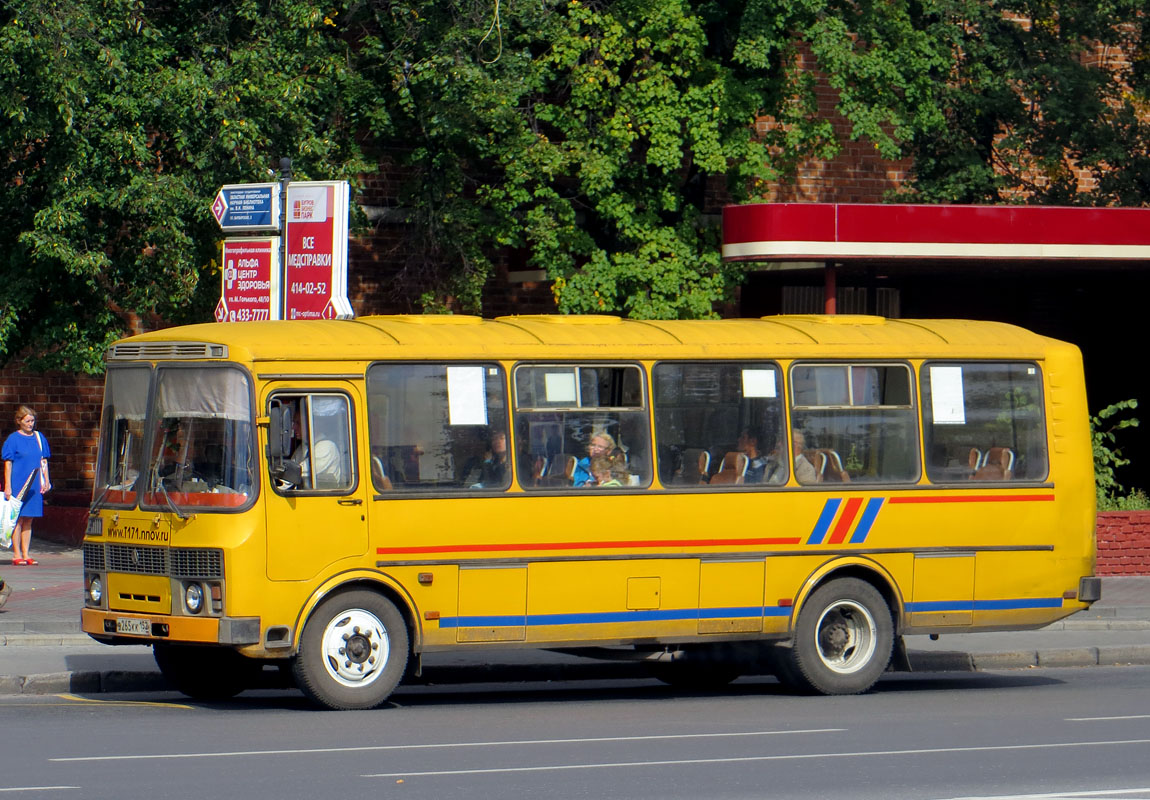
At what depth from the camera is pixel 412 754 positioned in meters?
10.4

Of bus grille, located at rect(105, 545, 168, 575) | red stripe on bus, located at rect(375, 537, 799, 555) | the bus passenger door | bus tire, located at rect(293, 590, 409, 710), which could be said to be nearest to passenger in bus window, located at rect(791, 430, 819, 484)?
red stripe on bus, located at rect(375, 537, 799, 555)

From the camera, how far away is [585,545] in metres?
13.2

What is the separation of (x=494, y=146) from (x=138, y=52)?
4.67 m

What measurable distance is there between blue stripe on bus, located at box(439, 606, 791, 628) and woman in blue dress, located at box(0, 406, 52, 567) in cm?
1041

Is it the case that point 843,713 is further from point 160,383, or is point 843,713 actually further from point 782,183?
point 782,183

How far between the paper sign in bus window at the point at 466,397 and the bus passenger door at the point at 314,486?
69 centimetres

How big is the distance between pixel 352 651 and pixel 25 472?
10641 millimetres

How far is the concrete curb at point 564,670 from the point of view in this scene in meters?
13.6

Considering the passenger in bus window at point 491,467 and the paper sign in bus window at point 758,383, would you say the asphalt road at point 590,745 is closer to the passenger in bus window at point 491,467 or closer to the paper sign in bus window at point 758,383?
the passenger in bus window at point 491,467

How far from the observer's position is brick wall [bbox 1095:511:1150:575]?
75.4ft

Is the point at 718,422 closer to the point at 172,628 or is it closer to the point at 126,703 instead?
the point at 172,628

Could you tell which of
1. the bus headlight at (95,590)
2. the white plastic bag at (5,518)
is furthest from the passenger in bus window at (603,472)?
the white plastic bag at (5,518)

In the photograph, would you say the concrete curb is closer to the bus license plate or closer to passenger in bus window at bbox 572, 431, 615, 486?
the bus license plate

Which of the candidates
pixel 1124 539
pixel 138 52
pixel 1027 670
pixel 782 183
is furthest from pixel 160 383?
pixel 782 183
